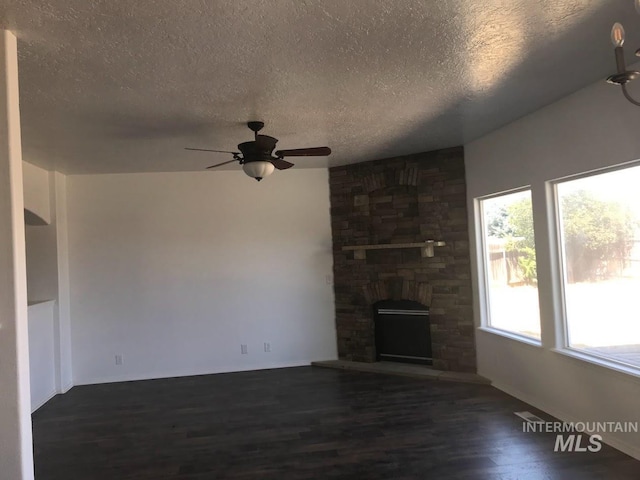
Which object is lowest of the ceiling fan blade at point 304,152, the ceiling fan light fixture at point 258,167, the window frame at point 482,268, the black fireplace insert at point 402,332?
the black fireplace insert at point 402,332

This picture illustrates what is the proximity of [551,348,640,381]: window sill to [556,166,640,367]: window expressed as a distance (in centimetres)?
4

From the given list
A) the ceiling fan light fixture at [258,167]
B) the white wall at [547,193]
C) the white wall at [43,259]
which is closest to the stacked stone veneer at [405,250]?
the white wall at [547,193]

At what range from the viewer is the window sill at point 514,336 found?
4.00m

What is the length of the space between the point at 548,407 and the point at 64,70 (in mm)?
4522

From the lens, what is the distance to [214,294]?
5652mm

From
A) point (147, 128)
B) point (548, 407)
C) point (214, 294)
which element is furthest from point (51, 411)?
point (548, 407)

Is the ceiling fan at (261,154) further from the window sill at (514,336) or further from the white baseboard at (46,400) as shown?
the white baseboard at (46,400)

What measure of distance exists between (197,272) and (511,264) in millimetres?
3811

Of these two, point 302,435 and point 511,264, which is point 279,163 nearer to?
point 302,435

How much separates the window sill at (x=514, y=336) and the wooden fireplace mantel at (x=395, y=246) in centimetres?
105

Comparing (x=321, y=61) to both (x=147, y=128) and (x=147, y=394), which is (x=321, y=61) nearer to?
(x=147, y=128)

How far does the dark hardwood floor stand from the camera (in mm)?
2977

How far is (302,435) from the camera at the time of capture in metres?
3.56

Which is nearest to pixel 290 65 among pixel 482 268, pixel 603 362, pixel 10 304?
pixel 10 304
